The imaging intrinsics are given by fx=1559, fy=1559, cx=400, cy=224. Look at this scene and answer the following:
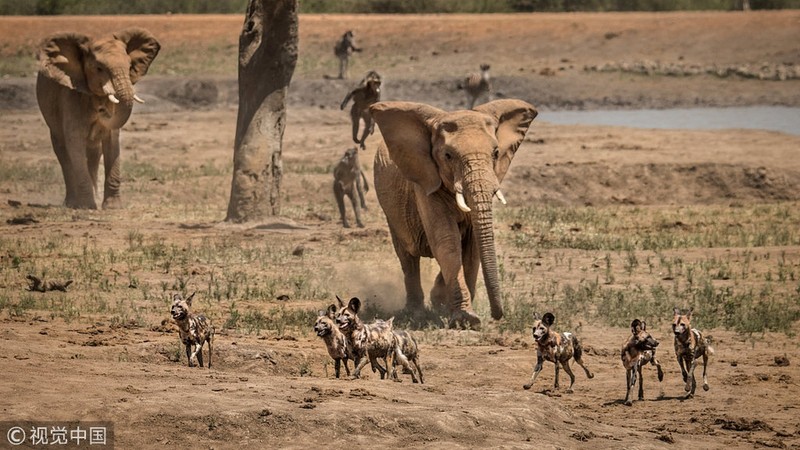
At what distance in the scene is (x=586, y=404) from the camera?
463 inches

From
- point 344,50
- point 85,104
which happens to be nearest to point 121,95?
point 85,104

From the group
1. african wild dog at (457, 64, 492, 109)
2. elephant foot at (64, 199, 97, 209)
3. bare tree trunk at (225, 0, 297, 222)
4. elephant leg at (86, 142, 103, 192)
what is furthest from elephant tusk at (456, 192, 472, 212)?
african wild dog at (457, 64, 492, 109)

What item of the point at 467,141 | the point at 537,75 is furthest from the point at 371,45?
the point at 467,141

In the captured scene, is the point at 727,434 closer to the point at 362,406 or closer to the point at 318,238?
the point at 362,406

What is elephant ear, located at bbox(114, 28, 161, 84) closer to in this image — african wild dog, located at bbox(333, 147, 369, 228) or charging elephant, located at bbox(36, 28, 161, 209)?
charging elephant, located at bbox(36, 28, 161, 209)

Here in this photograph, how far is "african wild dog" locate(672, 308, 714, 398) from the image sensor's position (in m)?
11.7

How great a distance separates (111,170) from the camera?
2411 cm

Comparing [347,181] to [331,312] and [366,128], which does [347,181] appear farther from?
[331,312]

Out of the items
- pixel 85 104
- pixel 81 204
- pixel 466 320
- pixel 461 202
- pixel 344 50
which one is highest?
pixel 344 50

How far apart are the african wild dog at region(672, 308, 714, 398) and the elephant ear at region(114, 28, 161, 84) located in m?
14.6

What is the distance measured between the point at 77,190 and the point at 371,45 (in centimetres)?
2603

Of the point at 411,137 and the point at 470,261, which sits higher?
the point at 411,137

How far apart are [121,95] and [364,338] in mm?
12878

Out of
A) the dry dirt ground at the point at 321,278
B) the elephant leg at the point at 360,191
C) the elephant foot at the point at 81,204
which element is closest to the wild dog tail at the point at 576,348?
the dry dirt ground at the point at 321,278
